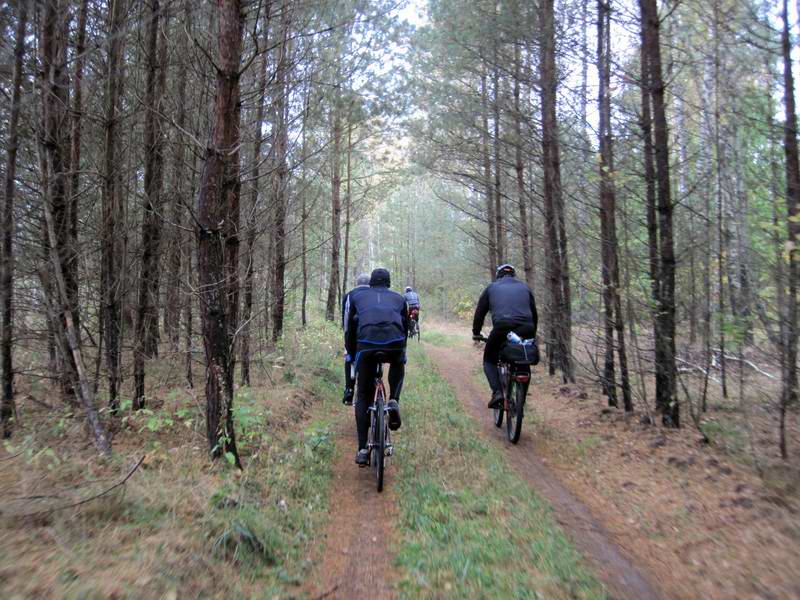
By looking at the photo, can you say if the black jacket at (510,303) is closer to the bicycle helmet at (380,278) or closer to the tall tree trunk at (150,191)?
the bicycle helmet at (380,278)

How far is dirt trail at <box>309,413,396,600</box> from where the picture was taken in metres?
3.14

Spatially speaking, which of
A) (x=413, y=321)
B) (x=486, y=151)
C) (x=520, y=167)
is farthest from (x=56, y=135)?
(x=413, y=321)

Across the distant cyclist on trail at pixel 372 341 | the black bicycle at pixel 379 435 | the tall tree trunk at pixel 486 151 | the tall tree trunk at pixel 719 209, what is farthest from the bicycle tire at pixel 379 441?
the tall tree trunk at pixel 486 151

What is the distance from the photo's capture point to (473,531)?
3758 millimetres

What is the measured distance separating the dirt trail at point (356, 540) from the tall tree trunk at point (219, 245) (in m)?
1.13

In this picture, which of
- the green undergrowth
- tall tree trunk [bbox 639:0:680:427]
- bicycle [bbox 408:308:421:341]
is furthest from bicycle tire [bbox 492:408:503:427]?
bicycle [bbox 408:308:421:341]

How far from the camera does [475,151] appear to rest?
12383 millimetres

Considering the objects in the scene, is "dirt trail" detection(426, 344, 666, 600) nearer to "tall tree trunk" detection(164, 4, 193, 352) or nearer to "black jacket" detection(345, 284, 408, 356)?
"black jacket" detection(345, 284, 408, 356)

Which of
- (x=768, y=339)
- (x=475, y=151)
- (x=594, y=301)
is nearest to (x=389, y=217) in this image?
(x=475, y=151)

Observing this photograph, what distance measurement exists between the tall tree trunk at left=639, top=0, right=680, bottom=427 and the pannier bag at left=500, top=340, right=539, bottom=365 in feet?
4.78

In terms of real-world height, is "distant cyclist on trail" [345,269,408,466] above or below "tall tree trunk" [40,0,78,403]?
below

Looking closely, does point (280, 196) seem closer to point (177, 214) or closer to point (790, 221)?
point (177, 214)

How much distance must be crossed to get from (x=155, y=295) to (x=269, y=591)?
5.88 metres

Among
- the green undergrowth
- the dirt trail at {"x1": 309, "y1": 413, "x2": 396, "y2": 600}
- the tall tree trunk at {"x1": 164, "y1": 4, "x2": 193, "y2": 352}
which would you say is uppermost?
the tall tree trunk at {"x1": 164, "y1": 4, "x2": 193, "y2": 352}
